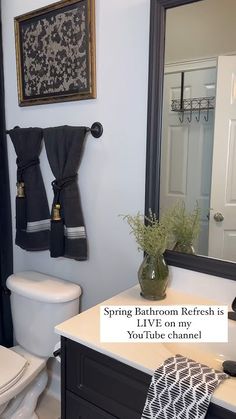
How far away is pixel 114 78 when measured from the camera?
1.29m

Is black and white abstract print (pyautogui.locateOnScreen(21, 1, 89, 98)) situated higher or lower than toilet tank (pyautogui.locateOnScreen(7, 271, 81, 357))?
higher

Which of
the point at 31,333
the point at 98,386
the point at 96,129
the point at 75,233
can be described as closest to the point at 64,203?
the point at 75,233

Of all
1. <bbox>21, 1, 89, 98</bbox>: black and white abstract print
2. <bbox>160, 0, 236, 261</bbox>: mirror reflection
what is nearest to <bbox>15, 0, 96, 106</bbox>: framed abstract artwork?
<bbox>21, 1, 89, 98</bbox>: black and white abstract print

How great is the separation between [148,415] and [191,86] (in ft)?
3.32

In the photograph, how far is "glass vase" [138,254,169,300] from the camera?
1.12 m

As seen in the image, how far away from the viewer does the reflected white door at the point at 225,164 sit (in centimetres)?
108

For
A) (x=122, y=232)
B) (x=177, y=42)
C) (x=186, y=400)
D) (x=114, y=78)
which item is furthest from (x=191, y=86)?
(x=186, y=400)

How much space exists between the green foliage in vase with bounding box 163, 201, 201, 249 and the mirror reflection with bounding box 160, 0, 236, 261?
2 cm

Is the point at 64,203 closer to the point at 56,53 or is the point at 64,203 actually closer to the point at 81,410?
the point at 56,53

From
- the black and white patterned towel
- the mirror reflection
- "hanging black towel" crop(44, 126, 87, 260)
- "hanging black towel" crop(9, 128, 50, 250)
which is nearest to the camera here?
the black and white patterned towel

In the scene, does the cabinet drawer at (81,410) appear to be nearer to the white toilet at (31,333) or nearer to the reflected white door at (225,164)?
the white toilet at (31,333)

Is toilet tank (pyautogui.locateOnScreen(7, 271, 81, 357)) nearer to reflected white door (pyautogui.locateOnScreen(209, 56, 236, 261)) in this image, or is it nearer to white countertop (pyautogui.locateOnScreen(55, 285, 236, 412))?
white countertop (pyautogui.locateOnScreen(55, 285, 236, 412))

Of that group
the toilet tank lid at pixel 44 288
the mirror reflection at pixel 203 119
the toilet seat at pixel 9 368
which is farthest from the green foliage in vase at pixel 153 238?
the toilet seat at pixel 9 368

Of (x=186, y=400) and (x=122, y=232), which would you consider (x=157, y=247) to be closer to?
(x=122, y=232)
